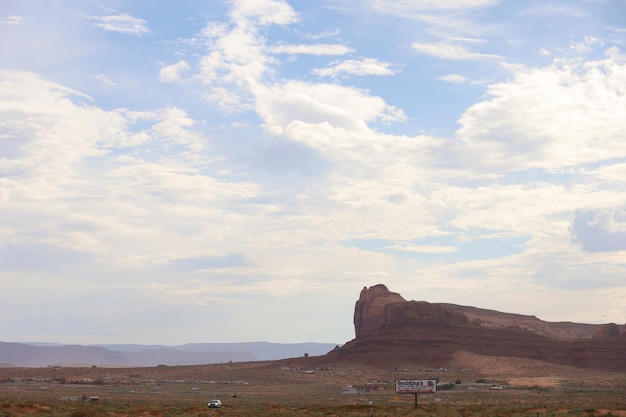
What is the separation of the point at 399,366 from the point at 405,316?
20.9m

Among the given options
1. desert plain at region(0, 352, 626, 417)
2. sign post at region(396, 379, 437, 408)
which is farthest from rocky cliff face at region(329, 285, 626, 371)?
sign post at region(396, 379, 437, 408)

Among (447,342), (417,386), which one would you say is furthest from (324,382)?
(417,386)

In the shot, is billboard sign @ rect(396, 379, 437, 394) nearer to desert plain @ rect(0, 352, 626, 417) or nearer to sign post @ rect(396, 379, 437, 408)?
sign post @ rect(396, 379, 437, 408)

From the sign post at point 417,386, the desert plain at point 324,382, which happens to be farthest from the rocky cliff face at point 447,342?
the sign post at point 417,386

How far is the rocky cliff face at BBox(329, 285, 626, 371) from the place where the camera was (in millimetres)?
163500

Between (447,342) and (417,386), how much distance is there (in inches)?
4017

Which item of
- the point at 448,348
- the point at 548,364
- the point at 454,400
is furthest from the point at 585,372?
the point at 454,400

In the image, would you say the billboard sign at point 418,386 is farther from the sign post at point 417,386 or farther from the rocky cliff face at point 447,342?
the rocky cliff face at point 447,342

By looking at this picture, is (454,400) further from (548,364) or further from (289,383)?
(548,364)

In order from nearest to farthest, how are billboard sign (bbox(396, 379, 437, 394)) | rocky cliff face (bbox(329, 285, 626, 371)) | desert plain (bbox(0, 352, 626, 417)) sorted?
billboard sign (bbox(396, 379, 437, 394)), desert plain (bbox(0, 352, 626, 417)), rocky cliff face (bbox(329, 285, 626, 371))

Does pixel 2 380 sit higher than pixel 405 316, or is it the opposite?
pixel 405 316

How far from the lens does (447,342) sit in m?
169

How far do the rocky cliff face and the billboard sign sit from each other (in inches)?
3554

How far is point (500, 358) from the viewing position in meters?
162
